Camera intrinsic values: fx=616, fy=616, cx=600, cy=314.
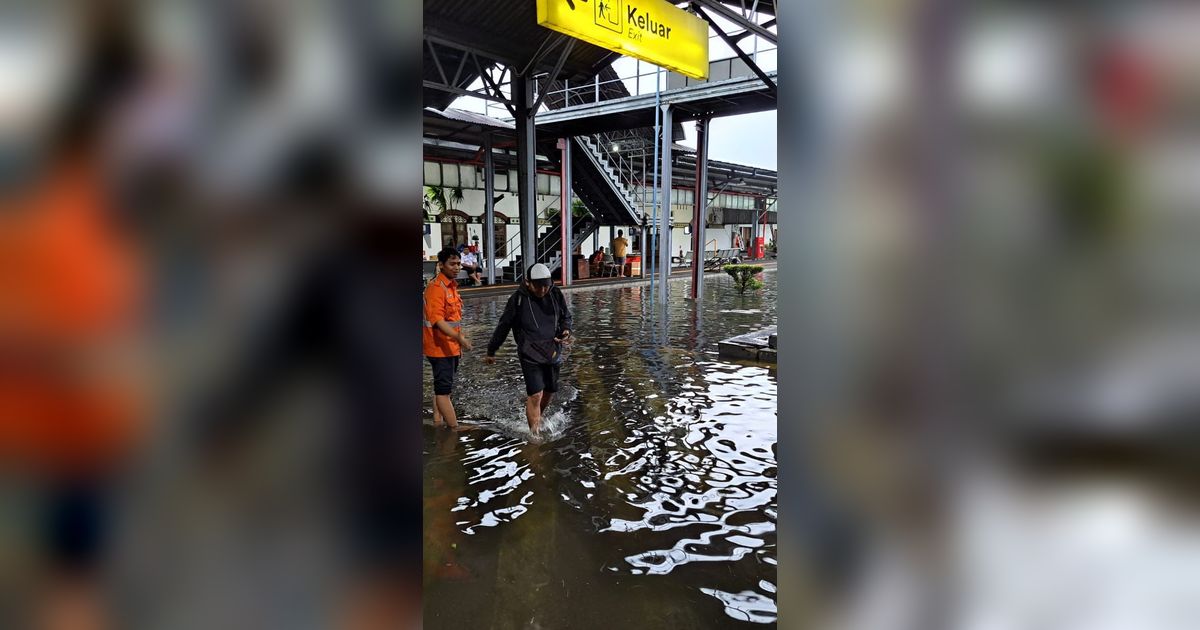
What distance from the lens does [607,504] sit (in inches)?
166

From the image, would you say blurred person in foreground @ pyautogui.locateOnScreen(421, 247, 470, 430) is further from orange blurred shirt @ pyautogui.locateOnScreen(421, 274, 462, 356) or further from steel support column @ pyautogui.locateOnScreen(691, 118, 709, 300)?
steel support column @ pyautogui.locateOnScreen(691, 118, 709, 300)

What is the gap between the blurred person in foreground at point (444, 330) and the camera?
18.5ft

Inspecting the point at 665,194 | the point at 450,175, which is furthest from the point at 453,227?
the point at 665,194

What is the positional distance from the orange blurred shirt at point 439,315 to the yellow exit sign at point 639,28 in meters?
3.42

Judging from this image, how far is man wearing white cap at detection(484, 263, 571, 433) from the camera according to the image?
5660 millimetres
